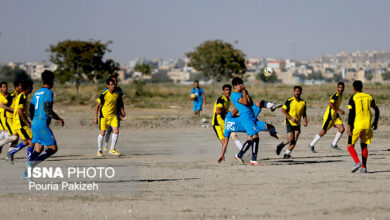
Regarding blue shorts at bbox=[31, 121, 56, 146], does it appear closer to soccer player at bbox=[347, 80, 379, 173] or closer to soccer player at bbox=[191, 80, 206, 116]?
soccer player at bbox=[347, 80, 379, 173]

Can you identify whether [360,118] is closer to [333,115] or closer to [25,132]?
[333,115]

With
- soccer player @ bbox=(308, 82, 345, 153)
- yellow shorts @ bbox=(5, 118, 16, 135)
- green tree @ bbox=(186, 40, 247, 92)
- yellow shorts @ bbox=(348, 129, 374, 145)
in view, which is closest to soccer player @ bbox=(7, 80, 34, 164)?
yellow shorts @ bbox=(5, 118, 16, 135)

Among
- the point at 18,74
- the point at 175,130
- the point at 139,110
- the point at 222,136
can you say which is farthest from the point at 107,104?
the point at 18,74

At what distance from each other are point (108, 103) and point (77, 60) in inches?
1377

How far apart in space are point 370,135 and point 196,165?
11.4 feet

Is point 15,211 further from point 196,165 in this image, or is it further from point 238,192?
point 196,165

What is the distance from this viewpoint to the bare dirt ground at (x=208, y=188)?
817cm

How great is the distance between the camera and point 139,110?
3775 centimetres

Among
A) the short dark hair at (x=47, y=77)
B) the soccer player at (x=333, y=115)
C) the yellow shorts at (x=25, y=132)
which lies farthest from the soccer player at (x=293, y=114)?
the short dark hair at (x=47, y=77)

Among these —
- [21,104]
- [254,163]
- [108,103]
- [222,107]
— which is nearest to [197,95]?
[108,103]

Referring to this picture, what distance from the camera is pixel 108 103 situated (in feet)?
50.3

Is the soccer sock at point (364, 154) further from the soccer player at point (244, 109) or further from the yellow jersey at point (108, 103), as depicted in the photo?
the yellow jersey at point (108, 103)

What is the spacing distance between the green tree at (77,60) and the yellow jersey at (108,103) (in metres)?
34.1

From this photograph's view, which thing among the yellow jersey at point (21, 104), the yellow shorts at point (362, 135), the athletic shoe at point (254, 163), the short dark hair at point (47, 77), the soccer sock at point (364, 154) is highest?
the short dark hair at point (47, 77)
